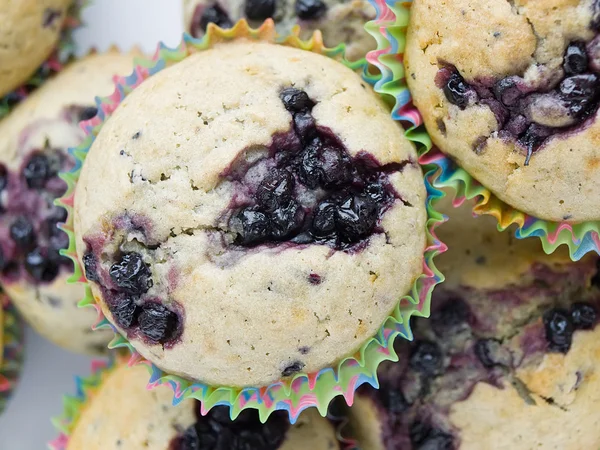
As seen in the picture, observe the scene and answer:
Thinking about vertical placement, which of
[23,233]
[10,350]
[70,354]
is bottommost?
[70,354]

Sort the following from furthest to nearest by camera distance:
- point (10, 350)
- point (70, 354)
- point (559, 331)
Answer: point (70, 354)
point (10, 350)
point (559, 331)

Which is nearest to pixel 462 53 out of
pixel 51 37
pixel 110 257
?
pixel 110 257

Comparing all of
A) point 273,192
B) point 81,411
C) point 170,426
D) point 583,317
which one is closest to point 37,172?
point 81,411

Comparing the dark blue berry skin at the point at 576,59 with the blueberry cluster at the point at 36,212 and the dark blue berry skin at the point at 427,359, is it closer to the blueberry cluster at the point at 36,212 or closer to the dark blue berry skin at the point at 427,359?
the dark blue berry skin at the point at 427,359

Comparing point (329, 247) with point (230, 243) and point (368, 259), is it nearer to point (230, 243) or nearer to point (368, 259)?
point (368, 259)

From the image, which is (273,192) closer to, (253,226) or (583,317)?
(253,226)

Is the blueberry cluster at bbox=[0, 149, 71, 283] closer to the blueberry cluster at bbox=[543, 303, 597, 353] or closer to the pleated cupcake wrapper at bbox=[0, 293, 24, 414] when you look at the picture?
the pleated cupcake wrapper at bbox=[0, 293, 24, 414]

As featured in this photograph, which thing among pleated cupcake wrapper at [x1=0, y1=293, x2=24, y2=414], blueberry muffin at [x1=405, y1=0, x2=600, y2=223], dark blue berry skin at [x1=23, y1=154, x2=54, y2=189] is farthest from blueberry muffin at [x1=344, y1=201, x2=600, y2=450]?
pleated cupcake wrapper at [x1=0, y1=293, x2=24, y2=414]
